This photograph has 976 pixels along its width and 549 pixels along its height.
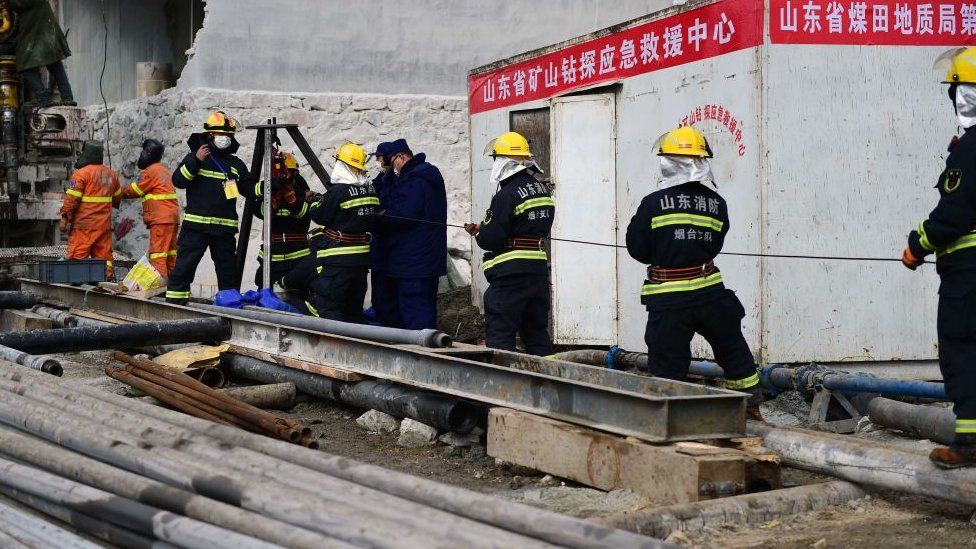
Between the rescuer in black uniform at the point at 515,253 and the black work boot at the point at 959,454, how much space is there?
12.5 feet

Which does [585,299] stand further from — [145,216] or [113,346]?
[145,216]

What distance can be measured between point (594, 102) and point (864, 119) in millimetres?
2620

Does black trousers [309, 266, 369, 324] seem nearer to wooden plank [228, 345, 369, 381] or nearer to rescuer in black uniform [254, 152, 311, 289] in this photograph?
wooden plank [228, 345, 369, 381]

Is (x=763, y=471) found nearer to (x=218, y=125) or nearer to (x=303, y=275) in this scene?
(x=303, y=275)

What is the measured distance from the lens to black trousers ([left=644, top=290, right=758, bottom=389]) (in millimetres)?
7113

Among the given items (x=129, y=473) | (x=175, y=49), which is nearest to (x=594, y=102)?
(x=129, y=473)

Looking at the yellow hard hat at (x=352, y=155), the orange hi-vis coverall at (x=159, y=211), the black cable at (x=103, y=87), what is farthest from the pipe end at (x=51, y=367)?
the black cable at (x=103, y=87)

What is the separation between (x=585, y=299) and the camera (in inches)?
435

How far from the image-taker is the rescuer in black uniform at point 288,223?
11.9m

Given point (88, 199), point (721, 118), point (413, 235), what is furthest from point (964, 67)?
point (88, 199)

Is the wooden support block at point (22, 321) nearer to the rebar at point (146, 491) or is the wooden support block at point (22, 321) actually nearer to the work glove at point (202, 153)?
the work glove at point (202, 153)

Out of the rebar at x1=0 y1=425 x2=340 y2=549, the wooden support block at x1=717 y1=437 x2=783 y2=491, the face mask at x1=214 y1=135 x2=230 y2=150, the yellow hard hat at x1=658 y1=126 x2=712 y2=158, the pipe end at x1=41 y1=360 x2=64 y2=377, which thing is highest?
the face mask at x1=214 y1=135 x2=230 y2=150

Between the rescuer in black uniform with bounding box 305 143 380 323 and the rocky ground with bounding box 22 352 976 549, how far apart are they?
2.19 m

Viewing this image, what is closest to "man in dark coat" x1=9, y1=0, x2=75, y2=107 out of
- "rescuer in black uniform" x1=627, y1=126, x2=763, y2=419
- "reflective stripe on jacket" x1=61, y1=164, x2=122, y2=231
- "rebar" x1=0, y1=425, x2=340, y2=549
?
"reflective stripe on jacket" x1=61, y1=164, x2=122, y2=231
